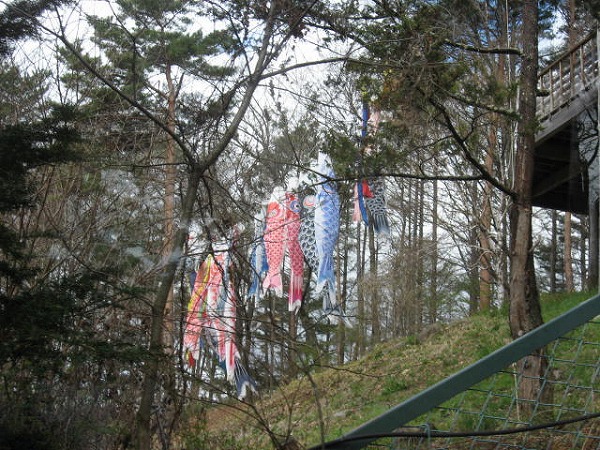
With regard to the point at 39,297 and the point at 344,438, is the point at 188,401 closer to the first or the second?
the point at 39,297

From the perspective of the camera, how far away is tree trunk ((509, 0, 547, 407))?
625cm

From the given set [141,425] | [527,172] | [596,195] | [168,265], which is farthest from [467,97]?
[596,195]

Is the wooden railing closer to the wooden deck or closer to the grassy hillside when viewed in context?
the wooden deck

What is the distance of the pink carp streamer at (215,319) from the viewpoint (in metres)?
5.02

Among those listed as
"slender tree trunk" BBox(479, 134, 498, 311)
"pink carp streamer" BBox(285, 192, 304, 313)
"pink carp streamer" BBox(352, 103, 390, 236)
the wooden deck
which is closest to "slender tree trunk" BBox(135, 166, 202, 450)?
"pink carp streamer" BBox(352, 103, 390, 236)

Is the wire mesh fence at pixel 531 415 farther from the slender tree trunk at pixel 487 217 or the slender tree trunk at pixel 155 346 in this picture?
the slender tree trunk at pixel 487 217

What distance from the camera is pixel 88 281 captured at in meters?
4.44

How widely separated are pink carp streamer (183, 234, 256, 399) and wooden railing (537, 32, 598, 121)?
19.0 feet

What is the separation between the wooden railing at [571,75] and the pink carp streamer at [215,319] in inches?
227

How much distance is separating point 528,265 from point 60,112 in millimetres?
4444

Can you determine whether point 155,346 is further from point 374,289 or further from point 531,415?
point 374,289

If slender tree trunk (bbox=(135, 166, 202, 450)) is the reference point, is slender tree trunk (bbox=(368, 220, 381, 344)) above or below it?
above

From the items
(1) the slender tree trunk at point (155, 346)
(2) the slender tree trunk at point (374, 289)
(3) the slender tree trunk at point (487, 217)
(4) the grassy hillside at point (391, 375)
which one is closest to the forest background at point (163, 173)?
(1) the slender tree trunk at point (155, 346)

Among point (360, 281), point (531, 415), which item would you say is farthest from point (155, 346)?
point (360, 281)
